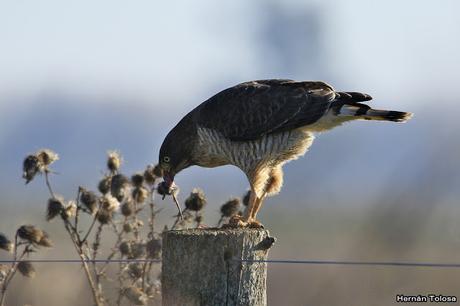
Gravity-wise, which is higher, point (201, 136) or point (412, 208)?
point (201, 136)

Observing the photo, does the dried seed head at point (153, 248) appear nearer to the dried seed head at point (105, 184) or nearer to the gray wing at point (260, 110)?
the dried seed head at point (105, 184)

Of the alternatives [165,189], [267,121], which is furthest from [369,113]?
[165,189]

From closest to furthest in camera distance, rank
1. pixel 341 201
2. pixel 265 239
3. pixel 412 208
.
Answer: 1. pixel 265 239
2. pixel 412 208
3. pixel 341 201

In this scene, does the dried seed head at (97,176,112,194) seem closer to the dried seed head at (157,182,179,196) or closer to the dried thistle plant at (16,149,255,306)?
the dried thistle plant at (16,149,255,306)

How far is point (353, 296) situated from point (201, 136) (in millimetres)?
7629

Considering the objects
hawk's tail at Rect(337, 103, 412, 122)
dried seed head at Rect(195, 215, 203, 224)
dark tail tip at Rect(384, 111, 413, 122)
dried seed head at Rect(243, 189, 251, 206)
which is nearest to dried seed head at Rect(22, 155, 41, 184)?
dried seed head at Rect(195, 215, 203, 224)

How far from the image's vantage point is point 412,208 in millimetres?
29281

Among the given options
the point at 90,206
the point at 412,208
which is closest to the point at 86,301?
the point at 90,206

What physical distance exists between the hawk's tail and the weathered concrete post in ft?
8.39

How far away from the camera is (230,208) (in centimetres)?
912

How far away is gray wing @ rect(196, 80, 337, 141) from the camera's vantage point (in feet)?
30.0

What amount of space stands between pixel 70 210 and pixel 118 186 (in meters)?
0.35

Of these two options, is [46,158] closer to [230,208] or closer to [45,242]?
[45,242]

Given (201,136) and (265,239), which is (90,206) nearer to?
(201,136)
